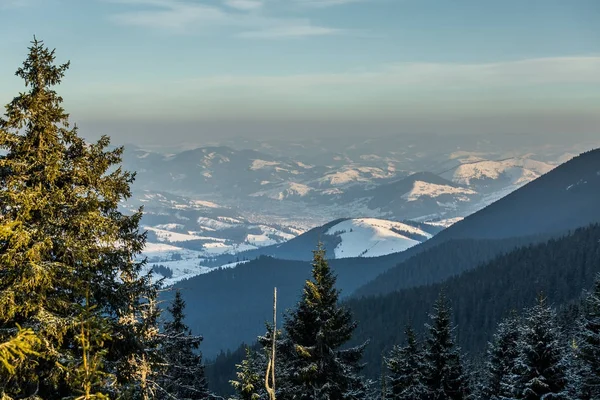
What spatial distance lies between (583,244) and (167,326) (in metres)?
199

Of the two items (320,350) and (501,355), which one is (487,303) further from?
(320,350)

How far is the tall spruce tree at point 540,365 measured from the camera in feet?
90.0

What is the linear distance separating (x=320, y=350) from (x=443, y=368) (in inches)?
429

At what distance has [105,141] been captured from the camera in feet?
56.7

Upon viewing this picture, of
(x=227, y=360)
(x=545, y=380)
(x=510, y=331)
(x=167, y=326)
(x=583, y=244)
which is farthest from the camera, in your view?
(x=583, y=244)

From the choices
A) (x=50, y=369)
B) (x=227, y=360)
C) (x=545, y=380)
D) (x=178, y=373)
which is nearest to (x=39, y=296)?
(x=50, y=369)

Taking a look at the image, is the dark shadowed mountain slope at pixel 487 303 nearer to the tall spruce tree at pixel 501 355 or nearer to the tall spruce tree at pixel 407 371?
the tall spruce tree at pixel 501 355

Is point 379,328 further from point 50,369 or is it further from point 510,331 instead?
point 50,369

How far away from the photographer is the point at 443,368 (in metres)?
31.1

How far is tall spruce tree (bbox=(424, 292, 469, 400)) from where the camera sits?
1222 inches

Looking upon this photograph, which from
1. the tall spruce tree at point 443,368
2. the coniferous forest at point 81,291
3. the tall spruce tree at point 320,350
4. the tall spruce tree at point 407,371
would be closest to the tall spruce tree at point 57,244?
the coniferous forest at point 81,291

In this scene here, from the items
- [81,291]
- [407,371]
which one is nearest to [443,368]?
[407,371]

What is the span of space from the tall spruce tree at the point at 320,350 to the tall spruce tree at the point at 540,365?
29.3ft

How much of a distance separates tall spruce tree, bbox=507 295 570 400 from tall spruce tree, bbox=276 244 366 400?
8926 millimetres
